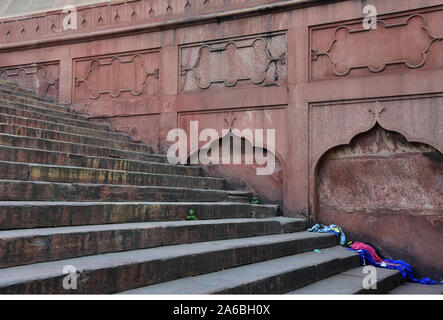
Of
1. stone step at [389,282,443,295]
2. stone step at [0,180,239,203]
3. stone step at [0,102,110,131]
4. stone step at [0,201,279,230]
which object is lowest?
stone step at [389,282,443,295]

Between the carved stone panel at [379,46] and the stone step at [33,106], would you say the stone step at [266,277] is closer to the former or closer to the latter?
the carved stone panel at [379,46]

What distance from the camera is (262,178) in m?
7.09

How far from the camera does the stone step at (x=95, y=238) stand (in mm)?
2590

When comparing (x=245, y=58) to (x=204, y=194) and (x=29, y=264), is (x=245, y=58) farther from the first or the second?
(x=29, y=264)

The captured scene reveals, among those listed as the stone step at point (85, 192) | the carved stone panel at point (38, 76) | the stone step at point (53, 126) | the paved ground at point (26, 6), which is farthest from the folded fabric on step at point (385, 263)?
the paved ground at point (26, 6)

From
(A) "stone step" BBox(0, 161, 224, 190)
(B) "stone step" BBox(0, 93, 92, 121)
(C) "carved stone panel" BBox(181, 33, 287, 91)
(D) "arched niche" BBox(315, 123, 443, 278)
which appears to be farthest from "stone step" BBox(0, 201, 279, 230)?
(B) "stone step" BBox(0, 93, 92, 121)

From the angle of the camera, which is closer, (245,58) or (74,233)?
(74,233)

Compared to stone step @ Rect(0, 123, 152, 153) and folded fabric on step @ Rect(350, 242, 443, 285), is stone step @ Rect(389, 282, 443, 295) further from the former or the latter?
stone step @ Rect(0, 123, 152, 153)

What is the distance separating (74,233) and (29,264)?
14.6 inches

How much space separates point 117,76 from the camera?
8.38 m

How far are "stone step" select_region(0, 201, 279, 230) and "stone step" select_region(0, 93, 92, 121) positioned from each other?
3.38 m

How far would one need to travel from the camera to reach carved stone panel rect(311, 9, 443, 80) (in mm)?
5977

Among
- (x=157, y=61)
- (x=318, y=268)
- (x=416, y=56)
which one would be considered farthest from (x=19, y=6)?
(x=318, y=268)

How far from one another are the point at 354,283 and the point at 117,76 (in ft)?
19.7
